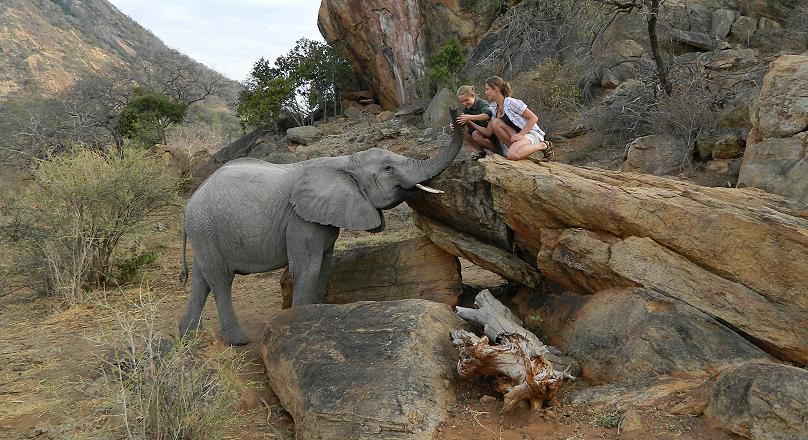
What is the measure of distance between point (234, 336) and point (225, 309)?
0.96ft

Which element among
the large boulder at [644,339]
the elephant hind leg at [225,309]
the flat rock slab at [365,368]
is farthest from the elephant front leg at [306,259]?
the large boulder at [644,339]

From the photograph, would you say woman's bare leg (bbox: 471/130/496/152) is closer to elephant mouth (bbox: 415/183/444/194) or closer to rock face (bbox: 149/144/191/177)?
elephant mouth (bbox: 415/183/444/194)

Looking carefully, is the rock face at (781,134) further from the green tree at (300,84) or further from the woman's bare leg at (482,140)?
the green tree at (300,84)

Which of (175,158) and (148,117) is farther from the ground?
(148,117)

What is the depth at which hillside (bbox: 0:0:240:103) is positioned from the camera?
37.9 m

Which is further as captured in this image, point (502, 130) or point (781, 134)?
point (781, 134)

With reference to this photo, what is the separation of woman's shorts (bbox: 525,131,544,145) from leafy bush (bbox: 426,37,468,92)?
1342 cm

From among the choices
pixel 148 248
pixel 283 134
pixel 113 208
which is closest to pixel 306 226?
pixel 113 208

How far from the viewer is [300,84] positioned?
2522 centimetres

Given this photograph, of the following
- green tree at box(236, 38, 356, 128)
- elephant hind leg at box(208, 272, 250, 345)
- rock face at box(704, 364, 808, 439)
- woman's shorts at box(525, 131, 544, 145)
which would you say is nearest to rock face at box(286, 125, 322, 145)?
green tree at box(236, 38, 356, 128)

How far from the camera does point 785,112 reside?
22.3 feet

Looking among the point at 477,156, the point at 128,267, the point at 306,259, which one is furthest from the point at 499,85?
the point at 128,267

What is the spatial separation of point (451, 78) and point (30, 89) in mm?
28699

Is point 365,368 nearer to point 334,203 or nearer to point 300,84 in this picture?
point 334,203
